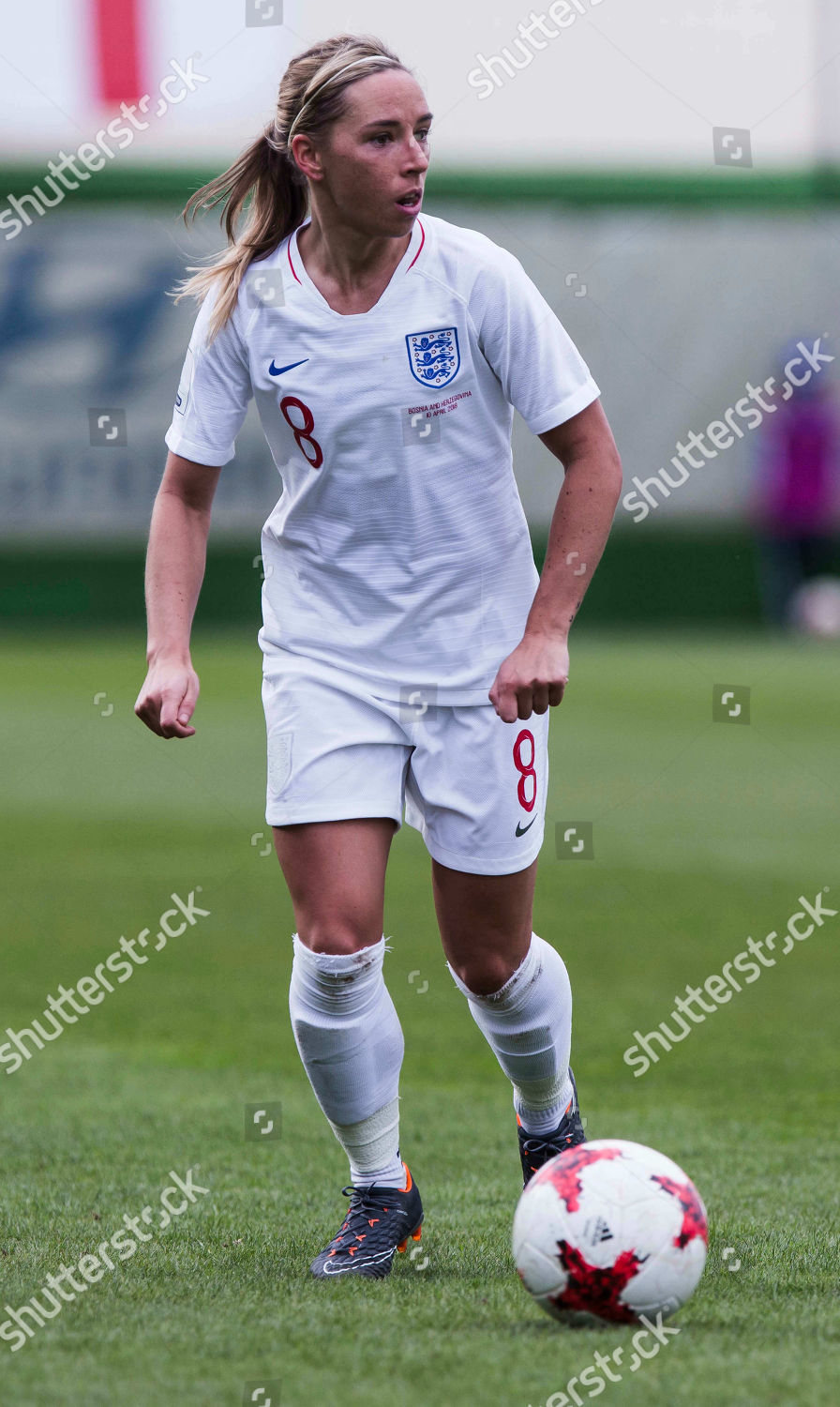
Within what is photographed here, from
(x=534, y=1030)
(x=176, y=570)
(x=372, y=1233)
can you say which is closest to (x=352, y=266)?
(x=176, y=570)

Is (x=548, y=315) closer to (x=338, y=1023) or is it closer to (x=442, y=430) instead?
(x=442, y=430)

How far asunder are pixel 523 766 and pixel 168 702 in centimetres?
76

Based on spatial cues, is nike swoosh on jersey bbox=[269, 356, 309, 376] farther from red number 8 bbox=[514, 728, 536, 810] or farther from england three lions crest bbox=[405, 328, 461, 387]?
red number 8 bbox=[514, 728, 536, 810]

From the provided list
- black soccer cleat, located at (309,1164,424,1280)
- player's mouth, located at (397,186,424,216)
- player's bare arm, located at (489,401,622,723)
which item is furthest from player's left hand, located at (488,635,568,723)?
black soccer cleat, located at (309,1164,424,1280)

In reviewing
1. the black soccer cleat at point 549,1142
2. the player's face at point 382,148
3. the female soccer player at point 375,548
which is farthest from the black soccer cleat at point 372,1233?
the player's face at point 382,148

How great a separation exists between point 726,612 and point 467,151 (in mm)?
6029

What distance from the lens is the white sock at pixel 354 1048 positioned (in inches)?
143

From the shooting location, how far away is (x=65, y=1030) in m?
6.69

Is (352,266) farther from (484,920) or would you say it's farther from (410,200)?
(484,920)

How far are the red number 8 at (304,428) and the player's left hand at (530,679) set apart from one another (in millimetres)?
569

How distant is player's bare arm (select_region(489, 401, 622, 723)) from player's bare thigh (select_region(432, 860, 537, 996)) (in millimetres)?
405

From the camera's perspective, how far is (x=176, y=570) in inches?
151

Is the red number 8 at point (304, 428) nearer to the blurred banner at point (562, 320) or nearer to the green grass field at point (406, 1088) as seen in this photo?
the green grass field at point (406, 1088)

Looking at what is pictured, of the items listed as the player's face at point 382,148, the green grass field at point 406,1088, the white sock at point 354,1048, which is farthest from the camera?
the white sock at point 354,1048
